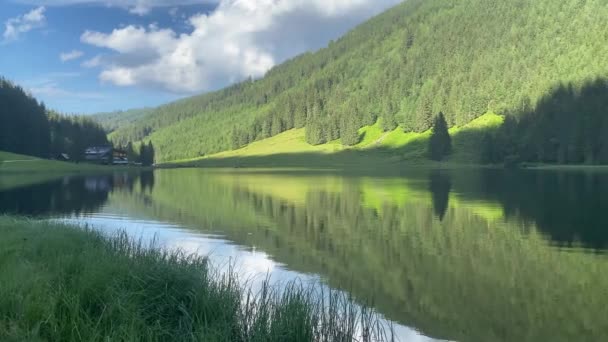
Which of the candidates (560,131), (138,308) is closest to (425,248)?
(138,308)

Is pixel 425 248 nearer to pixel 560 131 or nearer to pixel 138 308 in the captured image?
pixel 138 308

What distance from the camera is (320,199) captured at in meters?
63.2

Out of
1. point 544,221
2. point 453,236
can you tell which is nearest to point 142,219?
point 453,236

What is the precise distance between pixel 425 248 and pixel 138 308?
21.3 meters

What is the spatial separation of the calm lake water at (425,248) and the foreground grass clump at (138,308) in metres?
4.62

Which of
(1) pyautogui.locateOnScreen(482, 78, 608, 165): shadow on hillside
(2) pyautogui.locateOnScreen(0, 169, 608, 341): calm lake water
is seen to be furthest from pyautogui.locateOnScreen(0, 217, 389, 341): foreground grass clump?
(1) pyautogui.locateOnScreen(482, 78, 608, 165): shadow on hillside

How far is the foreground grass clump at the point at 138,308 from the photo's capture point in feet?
36.3

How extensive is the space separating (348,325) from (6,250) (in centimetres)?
1158

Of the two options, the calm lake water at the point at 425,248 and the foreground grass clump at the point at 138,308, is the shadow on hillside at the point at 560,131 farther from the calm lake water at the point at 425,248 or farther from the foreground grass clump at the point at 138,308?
the foreground grass clump at the point at 138,308

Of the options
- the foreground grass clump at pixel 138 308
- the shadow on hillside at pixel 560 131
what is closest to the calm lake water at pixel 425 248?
the foreground grass clump at pixel 138 308

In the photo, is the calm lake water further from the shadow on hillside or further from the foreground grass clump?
the shadow on hillside

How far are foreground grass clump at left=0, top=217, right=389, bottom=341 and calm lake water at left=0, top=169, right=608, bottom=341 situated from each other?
182 inches

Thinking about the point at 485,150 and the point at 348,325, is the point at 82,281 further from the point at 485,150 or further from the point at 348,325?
the point at 485,150

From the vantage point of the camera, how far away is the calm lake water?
60.3 ft
